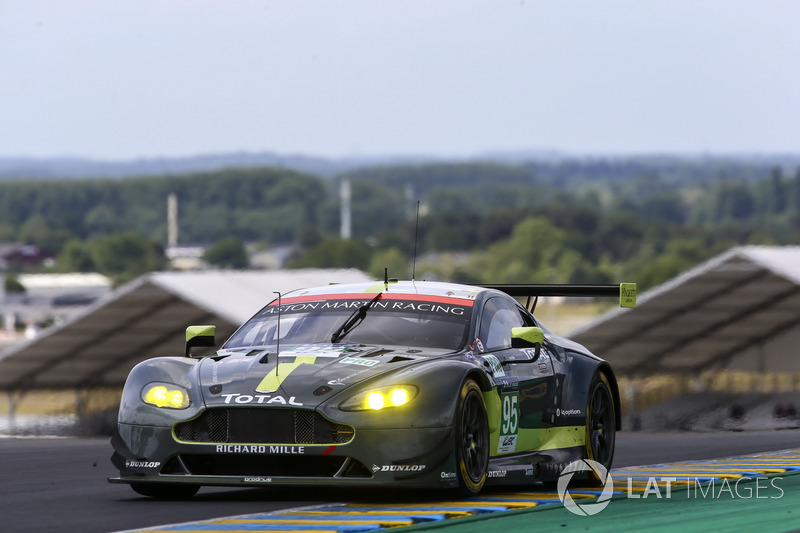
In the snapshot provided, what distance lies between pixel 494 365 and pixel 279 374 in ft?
4.75

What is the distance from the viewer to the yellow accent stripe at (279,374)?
8.14m

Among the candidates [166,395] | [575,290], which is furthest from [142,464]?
[575,290]

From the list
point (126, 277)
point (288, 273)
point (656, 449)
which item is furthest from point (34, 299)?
point (656, 449)

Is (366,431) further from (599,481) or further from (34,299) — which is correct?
(34,299)

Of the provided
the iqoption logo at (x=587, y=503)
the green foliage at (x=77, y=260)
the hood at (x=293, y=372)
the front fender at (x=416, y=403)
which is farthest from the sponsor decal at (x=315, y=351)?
the green foliage at (x=77, y=260)

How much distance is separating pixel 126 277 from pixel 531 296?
136075mm

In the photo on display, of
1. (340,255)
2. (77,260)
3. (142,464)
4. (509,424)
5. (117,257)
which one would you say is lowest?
(77,260)

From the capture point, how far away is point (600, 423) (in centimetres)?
1059

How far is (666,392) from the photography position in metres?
26.4

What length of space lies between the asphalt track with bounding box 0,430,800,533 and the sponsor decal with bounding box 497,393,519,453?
1.09 feet

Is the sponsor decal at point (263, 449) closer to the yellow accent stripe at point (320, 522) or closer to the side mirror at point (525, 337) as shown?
the yellow accent stripe at point (320, 522)

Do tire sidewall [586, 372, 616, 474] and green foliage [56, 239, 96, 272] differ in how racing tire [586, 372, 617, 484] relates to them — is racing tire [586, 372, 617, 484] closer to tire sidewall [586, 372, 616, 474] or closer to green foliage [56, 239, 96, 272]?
tire sidewall [586, 372, 616, 474]

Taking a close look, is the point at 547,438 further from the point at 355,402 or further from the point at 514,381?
the point at 355,402
